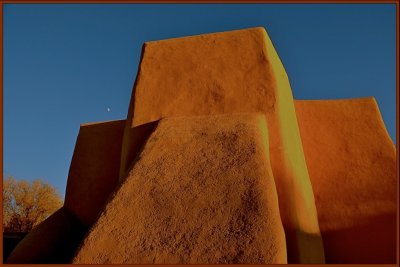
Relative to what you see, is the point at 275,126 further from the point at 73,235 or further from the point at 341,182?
the point at 73,235

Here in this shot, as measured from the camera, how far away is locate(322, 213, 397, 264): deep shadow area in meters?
5.25

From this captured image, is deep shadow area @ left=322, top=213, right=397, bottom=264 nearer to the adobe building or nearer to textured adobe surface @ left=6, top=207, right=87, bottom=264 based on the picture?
the adobe building

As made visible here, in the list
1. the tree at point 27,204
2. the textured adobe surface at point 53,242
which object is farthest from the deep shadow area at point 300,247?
the tree at point 27,204

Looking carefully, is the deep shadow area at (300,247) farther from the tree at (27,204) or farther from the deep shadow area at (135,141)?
the tree at (27,204)

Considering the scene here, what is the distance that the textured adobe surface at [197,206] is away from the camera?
10.7 ft

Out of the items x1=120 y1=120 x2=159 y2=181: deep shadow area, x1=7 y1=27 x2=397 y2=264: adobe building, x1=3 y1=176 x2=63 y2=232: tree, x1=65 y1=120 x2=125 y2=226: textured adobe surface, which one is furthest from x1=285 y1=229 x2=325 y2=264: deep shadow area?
x1=3 y1=176 x2=63 y2=232: tree

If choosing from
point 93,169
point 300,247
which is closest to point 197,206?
point 300,247

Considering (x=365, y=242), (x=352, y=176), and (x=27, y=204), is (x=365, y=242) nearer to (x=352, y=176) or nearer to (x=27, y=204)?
(x=352, y=176)

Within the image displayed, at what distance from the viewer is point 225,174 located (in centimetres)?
397

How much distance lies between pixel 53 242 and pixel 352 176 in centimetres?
518

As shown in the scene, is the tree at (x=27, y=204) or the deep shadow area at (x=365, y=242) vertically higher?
the tree at (x=27, y=204)

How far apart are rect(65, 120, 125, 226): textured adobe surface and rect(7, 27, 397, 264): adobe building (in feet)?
0.08

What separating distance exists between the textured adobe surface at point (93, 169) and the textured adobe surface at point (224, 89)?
157 cm

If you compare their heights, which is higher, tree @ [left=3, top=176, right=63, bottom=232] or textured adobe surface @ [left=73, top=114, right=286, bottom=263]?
tree @ [left=3, top=176, right=63, bottom=232]
